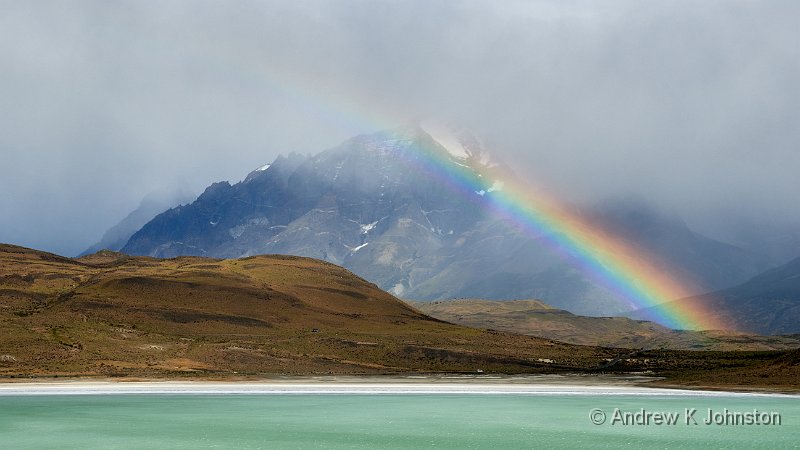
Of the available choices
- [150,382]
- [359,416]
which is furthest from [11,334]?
[359,416]

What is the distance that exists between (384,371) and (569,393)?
56934 mm

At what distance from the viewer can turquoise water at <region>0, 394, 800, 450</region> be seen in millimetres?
64938

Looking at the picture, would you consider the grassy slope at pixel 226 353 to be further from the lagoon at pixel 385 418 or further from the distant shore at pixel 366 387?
the lagoon at pixel 385 418

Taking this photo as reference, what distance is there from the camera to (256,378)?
5763 inches

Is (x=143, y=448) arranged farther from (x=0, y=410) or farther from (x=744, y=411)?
(x=744, y=411)

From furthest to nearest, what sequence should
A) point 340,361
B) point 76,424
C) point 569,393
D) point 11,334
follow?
point 340,361 < point 11,334 < point 569,393 < point 76,424

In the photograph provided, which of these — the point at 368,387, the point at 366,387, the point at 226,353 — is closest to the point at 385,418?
the point at 366,387

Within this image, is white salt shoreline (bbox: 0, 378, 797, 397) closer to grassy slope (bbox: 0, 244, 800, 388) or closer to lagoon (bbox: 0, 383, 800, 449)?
lagoon (bbox: 0, 383, 800, 449)

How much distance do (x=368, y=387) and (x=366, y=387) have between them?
331mm

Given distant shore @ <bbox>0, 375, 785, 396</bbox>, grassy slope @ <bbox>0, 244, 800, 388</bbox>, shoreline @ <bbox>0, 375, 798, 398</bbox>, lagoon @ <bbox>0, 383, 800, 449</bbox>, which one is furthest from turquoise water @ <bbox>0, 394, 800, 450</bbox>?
grassy slope @ <bbox>0, 244, 800, 388</bbox>

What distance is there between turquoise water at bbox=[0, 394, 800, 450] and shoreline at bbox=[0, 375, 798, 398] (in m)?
6.12

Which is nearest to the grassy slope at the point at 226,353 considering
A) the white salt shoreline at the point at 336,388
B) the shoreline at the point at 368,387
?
the shoreline at the point at 368,387

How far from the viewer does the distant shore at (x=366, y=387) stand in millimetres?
119000

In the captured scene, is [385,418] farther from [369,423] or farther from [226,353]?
[226,353]
